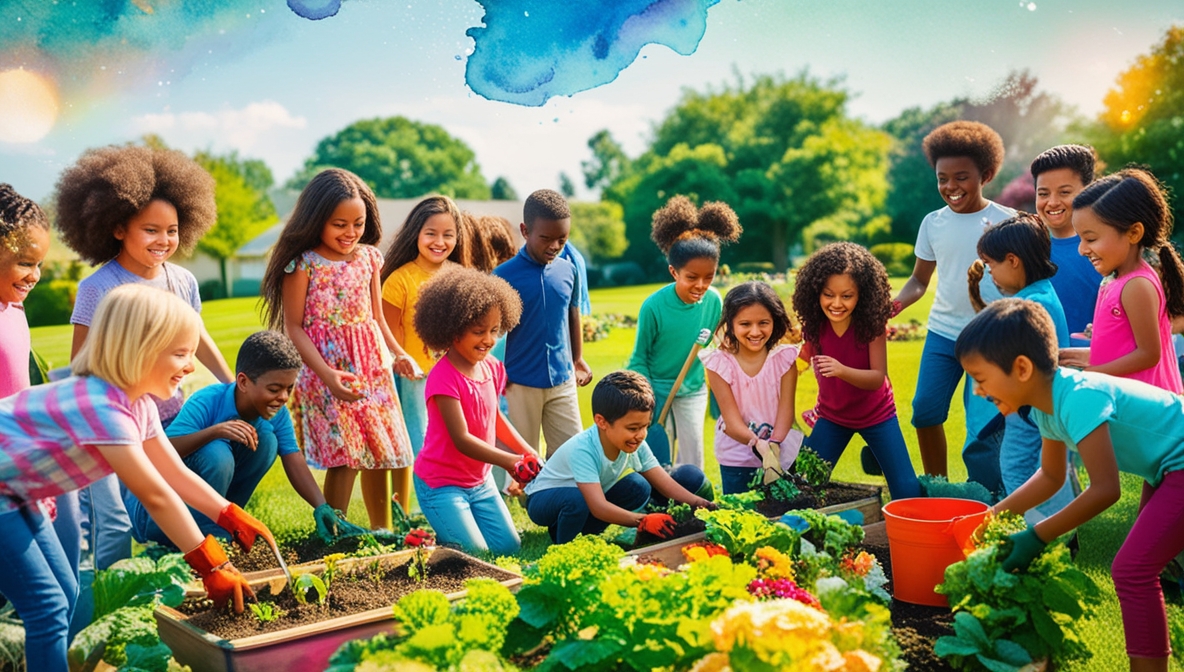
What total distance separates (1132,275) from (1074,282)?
1139 millimetres

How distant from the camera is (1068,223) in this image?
484 centimetres

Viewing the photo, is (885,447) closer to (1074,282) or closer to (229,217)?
(1074,282)

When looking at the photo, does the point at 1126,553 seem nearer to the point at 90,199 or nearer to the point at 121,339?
the point at 121,339

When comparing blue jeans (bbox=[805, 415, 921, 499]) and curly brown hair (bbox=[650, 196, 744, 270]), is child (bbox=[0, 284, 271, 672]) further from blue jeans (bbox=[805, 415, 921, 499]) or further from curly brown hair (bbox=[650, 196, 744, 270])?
curly brown hair (bbox=[650, 196, 744, 270])

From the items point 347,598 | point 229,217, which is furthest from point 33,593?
point 229,217

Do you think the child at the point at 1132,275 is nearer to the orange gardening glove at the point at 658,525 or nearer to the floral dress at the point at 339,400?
the orange gardening glove at the point at 658,525

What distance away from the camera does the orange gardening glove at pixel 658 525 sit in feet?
12.5

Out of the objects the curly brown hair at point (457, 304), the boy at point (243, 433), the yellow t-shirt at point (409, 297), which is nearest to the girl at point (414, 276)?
the yellow t-shirt at point (409, 297)

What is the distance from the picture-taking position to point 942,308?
5039 millimetres

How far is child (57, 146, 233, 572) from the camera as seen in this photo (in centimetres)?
411

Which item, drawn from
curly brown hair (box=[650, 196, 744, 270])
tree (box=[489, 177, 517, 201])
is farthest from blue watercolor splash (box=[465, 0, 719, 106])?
tree (box=[489, 177, 517, 201])

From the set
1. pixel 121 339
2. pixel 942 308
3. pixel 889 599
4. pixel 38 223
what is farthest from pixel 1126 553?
pixel 38 223

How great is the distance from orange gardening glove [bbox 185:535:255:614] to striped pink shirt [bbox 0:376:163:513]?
37 cm

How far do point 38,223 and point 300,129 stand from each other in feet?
171
